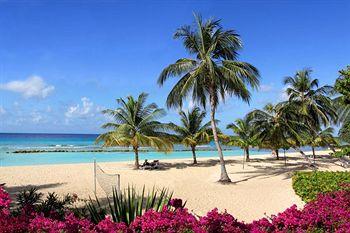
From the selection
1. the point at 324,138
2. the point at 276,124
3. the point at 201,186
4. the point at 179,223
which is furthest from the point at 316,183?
the point at 324,138

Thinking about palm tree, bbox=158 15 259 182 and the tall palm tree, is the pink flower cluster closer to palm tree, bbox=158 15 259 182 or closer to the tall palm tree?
palm tree, bbox=158 15 259 182

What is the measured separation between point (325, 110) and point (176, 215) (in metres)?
30.5

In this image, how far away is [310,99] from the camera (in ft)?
105

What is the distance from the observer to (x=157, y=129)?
87.7 ft

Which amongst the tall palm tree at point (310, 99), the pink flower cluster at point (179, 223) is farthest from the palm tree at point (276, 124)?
the pink flower cluster at point (179, 223)

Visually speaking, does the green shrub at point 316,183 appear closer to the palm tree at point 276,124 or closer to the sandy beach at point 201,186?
the sandy beach at point 201,186

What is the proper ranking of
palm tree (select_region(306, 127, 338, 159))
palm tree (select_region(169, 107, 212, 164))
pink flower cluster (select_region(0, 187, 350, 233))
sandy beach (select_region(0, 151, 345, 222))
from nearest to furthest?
pink flower cluster (select_region(0, 187, 350, 233)) < sandy beach (select_region(0, 151, 345, 222)) < palm tree (select_region(169, 107, 212, 164)) < palm tree (select_region(306, 127, 338, 159))

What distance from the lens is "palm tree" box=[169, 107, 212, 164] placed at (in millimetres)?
29828

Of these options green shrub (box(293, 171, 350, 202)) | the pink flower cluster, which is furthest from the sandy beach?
the pink flower cluster

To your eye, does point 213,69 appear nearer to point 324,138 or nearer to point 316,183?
point 316,183

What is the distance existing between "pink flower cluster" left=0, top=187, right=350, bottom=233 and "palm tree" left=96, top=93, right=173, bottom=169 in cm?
2014

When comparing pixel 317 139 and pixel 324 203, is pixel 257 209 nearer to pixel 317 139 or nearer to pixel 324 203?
pixel 324 203

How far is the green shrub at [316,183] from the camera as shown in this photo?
43.8 ft

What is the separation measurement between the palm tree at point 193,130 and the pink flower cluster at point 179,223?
24267 mm
